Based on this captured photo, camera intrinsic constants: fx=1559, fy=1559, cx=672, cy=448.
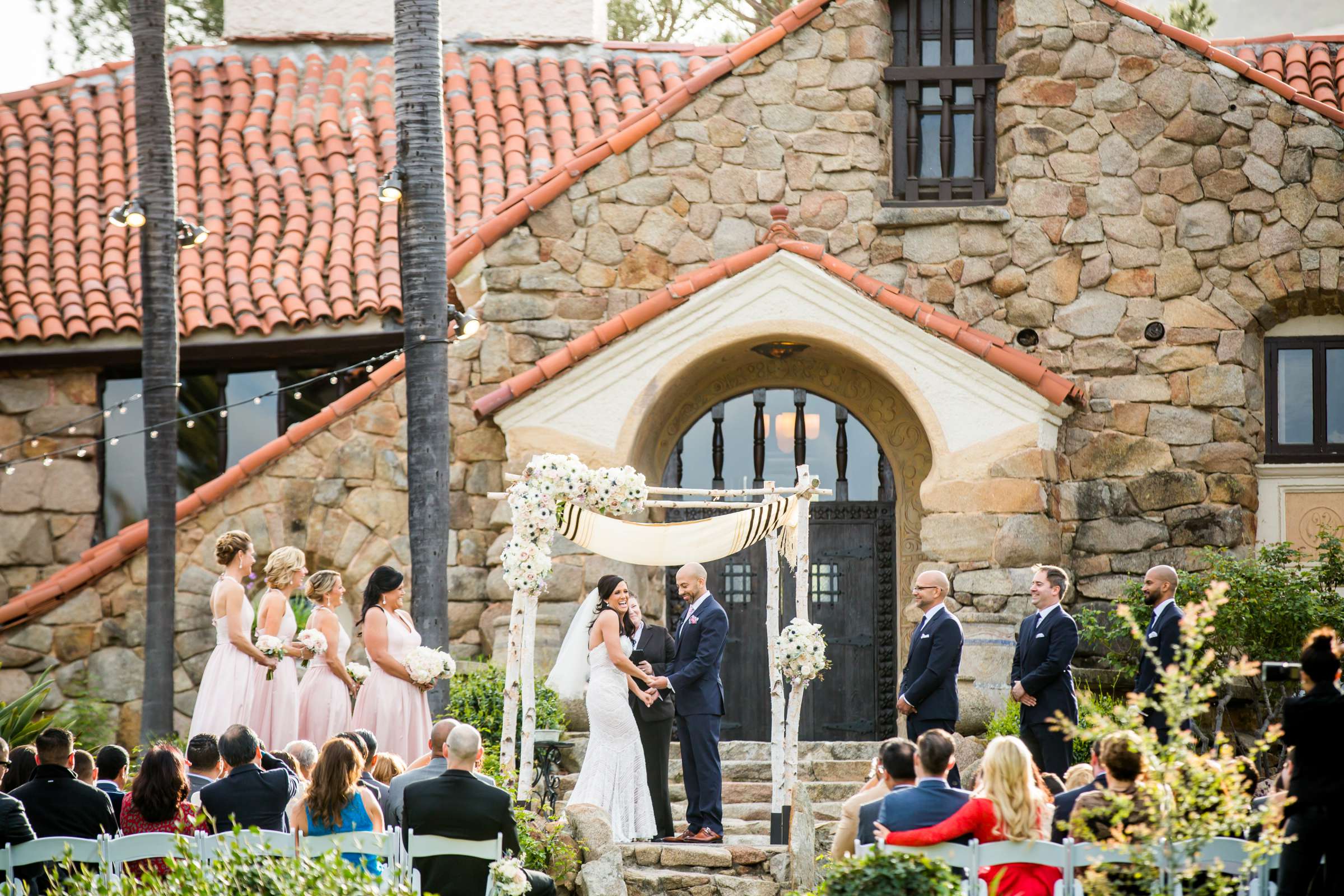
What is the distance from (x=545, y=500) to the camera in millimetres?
9945

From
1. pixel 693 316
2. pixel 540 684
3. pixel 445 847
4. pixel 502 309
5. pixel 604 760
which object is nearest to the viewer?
pixel 445 847

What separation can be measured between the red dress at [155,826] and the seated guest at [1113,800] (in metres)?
3.89

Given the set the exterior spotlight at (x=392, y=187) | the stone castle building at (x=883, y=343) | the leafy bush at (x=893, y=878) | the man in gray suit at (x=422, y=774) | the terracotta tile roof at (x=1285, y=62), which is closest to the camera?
the leafy bush at (x=893, y=878)

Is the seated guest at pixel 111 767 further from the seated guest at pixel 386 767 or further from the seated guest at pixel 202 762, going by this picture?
the seated guest at pixel 386 767

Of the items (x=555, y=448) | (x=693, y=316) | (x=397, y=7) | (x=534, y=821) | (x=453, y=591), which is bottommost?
(x=534, y=821)

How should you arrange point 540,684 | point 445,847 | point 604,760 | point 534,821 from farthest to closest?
point 540,684 → point 604,760 → point 534,821 → point 445,847

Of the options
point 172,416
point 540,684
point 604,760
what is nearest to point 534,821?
point 604,760

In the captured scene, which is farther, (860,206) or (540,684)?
(860,206)

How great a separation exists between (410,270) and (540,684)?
131 inches

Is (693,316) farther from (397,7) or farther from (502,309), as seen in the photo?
(397,7)

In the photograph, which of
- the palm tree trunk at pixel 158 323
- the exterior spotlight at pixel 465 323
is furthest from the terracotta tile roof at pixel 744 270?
the palm tree trunk at pixel 158 323

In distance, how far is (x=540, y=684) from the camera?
1197 centimetres

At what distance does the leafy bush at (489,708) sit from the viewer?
11602 millimetres

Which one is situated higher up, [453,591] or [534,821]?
[453,591]
